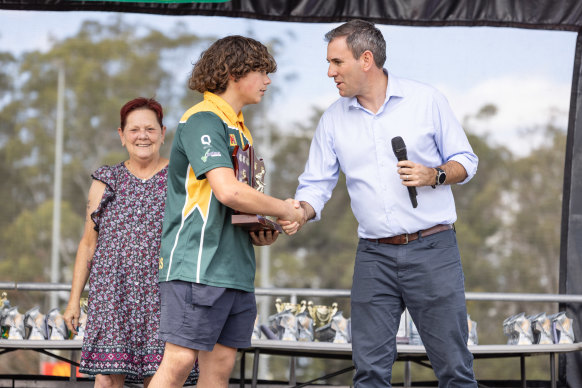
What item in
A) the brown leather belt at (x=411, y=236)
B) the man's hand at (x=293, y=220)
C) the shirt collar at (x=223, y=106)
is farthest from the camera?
the brown leather belt at (x=411, y=236)

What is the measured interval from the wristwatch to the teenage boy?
515 mm

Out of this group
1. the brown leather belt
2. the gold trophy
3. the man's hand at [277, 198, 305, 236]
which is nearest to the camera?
the man's hand at [277, 198, 305, 236]

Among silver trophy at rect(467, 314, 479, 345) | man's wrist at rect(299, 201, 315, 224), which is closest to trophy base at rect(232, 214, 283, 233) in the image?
man's wrist at rect(299, 201, 315, 224)

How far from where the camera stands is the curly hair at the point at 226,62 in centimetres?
271

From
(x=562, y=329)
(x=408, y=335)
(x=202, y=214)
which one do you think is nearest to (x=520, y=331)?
(x=562, y=329)

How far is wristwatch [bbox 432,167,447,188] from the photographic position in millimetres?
2832

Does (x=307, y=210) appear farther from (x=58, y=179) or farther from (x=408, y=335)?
(x=58, y=179)

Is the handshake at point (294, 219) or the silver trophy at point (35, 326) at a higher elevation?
the handshake at point (294, 219)

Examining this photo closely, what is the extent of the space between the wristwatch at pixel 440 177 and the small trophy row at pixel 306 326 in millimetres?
1593

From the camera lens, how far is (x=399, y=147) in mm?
2820

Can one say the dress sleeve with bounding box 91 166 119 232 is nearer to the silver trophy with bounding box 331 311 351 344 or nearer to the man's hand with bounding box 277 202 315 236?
the man's hand with bounding box 277 202 315 236

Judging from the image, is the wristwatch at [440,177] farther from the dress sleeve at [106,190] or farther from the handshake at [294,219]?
the dress sleeve at [106,190]

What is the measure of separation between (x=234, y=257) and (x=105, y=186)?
96 cm

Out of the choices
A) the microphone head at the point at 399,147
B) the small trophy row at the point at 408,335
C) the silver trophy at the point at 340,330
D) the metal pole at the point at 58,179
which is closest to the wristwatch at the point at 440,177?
the microphone head at the point at 399,147
